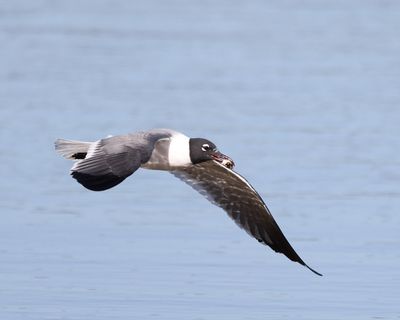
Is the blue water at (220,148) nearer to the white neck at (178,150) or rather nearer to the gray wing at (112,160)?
the white neck at (178,150)

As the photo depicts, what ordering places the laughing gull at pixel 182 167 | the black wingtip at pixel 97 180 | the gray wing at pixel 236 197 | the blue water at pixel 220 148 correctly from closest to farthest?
the black wingtip at pixel 97 180 → the laughing gull at pixel 182 167 → the blue water at pixel 220 148 → the gray wing at pixel 236 197

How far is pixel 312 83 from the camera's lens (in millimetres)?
17375

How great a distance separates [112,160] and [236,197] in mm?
A: 1600

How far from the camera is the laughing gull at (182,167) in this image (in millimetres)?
8633

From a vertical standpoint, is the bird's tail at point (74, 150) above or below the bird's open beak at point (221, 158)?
above

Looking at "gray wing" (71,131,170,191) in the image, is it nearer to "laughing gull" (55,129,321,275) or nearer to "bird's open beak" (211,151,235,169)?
"laughing gull" (55,129,321,275)

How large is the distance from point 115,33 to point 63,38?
0.99 m

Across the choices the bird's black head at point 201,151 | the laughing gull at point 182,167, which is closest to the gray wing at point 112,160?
the laughing gull at point 182,167

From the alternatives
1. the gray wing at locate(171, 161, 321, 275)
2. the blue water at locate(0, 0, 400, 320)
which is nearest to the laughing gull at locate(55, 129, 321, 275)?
the gray wing at locate(171, 161, 321, 275)

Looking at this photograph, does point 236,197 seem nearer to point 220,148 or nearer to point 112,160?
point 112,160

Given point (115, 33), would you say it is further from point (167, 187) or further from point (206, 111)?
point (167, 187)

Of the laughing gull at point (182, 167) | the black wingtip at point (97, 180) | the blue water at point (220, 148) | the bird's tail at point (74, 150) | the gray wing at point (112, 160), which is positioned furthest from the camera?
the blue water at point (220, 148)

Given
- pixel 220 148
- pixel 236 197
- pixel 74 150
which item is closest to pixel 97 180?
pixel 74 150

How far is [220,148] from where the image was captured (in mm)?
13719
